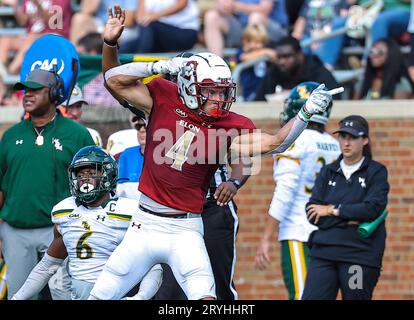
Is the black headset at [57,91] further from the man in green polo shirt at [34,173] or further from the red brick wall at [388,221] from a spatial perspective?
the red brick wall at [388,221]

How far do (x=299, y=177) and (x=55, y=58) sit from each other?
2238mm

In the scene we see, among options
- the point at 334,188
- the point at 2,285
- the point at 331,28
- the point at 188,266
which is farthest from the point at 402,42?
the point at 188,266

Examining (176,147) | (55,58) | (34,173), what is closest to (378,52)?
(55,58)

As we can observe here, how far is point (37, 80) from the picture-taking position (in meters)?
9.67

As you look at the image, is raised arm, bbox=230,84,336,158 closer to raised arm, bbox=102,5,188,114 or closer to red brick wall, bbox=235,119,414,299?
raised arm, bbox=102,5,188,114

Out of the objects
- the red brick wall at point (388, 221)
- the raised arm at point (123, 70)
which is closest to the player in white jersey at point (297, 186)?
the raised arm at point (123, 70)

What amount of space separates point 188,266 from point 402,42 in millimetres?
6210

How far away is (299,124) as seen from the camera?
7891mm

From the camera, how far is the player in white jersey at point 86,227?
27.7ft

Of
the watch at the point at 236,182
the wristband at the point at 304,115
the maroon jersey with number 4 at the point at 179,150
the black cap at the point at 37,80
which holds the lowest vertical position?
the watch at the point at 236,182

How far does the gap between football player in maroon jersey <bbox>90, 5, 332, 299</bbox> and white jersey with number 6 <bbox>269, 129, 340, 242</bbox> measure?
192cm

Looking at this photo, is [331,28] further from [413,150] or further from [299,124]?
[299,124]

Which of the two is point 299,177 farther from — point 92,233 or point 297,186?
point 92,233

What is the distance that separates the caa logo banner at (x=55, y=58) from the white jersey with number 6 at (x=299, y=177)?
183 centimetres
